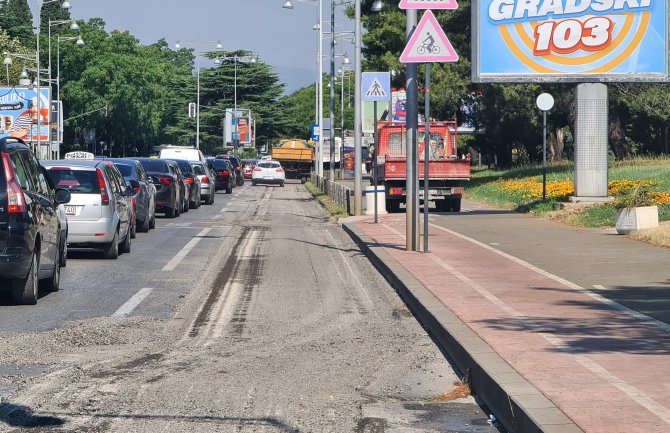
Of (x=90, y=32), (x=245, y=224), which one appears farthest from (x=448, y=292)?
(x=90, y=32)

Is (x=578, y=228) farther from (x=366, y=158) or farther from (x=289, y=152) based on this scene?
(x=366, y=158)

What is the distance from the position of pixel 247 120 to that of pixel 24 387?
107 metres

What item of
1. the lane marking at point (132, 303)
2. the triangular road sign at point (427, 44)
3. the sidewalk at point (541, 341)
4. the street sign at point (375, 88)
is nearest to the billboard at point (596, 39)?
the street sign at point (375, 88)

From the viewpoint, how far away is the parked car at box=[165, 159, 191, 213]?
116 feet

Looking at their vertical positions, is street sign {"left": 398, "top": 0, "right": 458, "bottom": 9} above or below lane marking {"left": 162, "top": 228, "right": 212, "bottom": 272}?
above

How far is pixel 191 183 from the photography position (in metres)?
39.2

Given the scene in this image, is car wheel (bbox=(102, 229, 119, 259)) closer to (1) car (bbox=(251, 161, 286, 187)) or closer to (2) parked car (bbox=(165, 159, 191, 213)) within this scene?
(2) parked car (bbox=(165, 159, 191, 213))

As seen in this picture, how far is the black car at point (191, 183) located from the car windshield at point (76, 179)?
18.5 m

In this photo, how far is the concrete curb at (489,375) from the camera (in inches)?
275

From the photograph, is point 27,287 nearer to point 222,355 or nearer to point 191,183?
point 222,355

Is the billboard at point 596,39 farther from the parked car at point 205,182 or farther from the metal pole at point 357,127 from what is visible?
the parked car at point 205,182

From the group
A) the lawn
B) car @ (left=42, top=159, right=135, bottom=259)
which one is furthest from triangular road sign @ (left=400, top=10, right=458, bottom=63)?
the lawn

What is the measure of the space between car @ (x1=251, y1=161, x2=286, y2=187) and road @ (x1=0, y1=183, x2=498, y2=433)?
5138 centimetres

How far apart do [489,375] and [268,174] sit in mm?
62179
